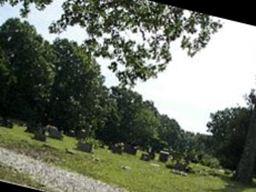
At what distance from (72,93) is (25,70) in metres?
10.4

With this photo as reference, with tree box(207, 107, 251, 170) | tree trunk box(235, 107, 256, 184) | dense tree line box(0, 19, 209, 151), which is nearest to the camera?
tree trunk box(235, 107, 256, 184)

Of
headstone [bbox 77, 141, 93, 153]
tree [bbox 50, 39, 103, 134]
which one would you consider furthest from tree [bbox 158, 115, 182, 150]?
headstone [bbox 77, 141, 93, 153]

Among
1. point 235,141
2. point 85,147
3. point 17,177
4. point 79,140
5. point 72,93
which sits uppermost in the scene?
point 72,93

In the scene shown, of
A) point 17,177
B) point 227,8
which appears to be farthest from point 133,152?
point 227,8

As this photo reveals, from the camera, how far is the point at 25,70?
74062 mm

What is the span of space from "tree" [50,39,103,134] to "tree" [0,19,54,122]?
309 cm

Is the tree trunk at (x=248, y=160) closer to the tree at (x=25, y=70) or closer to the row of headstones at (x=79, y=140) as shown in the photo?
the row of headstones at (x=79, y=140)

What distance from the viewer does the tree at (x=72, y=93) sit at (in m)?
76.2

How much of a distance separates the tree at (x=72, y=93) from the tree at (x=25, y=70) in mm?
3090

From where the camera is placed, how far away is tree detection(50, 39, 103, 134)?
76250 millimetres

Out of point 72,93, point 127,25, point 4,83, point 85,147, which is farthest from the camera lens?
point 72,93

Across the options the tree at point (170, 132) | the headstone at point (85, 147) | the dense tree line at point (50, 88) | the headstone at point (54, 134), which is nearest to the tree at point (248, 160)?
the headstone at point (85, 147)

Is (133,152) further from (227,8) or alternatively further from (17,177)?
(227,8)

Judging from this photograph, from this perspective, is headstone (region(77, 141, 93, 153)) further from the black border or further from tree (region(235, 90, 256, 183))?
the black border
